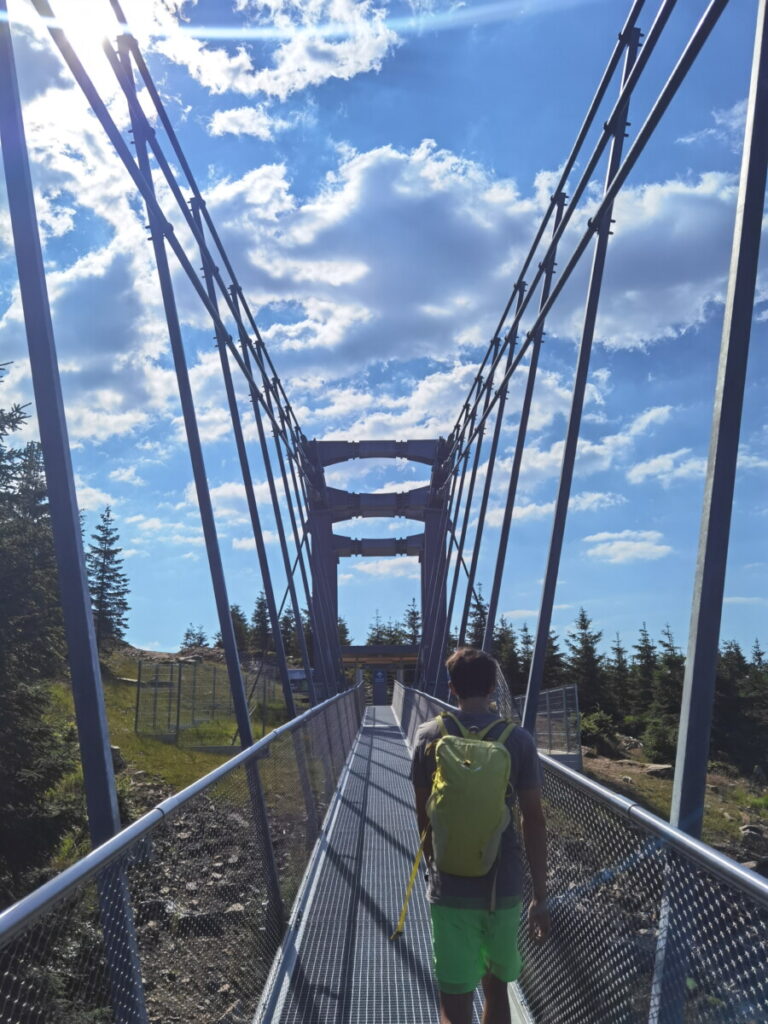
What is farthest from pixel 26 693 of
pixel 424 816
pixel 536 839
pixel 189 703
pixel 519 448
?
pixel 189 703

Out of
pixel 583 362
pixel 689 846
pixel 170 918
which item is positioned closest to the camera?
pixel 689 846

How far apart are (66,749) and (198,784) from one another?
809 cm

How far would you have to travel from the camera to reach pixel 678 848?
7.19 ft

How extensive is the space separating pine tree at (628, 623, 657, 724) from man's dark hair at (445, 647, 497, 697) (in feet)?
116

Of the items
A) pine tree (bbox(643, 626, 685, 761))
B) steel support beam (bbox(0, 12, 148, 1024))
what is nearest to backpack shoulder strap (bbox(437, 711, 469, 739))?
steel support beam (bbox(0, 12, 148, 1024))

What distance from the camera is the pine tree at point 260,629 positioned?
6359cm

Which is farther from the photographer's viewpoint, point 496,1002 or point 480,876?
point 496,1002

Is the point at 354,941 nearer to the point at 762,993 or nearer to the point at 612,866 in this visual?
the point at 612,866

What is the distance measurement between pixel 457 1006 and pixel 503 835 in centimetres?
49

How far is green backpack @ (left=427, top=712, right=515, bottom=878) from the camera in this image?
99.9 inches

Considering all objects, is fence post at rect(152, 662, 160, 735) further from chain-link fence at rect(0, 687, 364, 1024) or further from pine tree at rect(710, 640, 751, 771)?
chain-link fence at rect(0, 687, 364, 1024)

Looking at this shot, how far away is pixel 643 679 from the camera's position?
3809cm

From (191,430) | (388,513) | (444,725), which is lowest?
(444,725)

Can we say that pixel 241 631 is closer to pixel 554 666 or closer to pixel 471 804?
pixel 554 666
